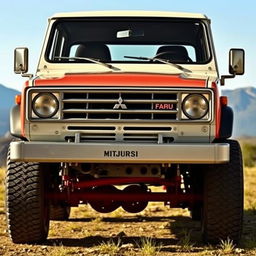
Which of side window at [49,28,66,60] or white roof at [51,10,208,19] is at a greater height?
white roof at [51,10,208,19]

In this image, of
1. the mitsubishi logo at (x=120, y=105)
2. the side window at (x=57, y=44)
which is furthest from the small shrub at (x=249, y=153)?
the mitsubishi logo at (x=120, y=105)

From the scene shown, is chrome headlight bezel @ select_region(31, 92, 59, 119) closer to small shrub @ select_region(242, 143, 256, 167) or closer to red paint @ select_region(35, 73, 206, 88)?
red paint @ select_region(35, 73, 206, 88)

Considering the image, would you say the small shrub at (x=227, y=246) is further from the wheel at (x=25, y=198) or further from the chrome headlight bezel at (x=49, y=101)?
the chrome headlight bezel at (x=49, y=101)

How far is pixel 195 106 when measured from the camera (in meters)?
6.61

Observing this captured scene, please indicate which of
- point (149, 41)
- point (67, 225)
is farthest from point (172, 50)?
point (67, 225)

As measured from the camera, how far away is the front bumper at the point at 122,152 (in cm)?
638

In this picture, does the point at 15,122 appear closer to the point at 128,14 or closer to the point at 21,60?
the point at 21,60

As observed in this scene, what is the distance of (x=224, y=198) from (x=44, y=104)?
1874 millimetres

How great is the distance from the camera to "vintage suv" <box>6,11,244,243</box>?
6.43 metres

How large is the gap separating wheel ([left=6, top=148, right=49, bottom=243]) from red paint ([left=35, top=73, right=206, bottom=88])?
83cm

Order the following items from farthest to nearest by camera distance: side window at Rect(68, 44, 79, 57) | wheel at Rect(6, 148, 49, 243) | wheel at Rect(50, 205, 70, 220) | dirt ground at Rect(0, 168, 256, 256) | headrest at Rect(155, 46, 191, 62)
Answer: wheel at Rect(50, 205, 70, 220) → side window at Rect(68, 44, 79, 57) → headrest at Rect(155, 46, 191, 62) → wheel at Rect(6, 148, 49, 243) → dirt ground at Rect(0, 168, 256, 256)

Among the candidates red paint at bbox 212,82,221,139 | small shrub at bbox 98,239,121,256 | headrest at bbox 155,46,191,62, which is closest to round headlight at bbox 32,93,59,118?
small shrub at bbox 98,239,121,256

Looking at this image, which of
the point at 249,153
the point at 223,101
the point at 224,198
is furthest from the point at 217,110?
the point at 249,153

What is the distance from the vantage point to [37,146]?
6434 mm
